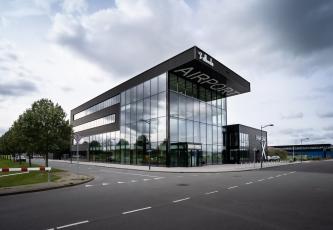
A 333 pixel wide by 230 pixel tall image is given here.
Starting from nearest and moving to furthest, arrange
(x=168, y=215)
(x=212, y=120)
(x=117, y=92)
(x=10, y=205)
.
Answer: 1. (x=168, y=215)
2. (x=10, y=205)
3. (x=212, y=120)
4. (x=117, y=92)

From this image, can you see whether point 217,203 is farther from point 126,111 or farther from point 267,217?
point 126,111

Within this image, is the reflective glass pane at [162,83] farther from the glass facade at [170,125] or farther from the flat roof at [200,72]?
the flat roof at [200,72]

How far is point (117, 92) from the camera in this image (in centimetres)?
5453

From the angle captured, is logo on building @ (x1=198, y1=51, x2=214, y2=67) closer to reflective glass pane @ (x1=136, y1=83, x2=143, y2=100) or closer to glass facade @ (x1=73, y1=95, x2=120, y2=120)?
reflective glass pane @ (x1=136, y1=83, x2=143, y2=100)

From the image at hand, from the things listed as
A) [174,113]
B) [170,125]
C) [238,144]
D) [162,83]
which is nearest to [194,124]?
[174,113]

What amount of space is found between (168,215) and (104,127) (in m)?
53.3

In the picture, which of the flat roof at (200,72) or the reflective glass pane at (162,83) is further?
the reflective glass pane at (162,83)

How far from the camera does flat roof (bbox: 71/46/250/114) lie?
35969 millimetres

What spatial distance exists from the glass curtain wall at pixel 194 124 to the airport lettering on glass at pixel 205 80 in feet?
3.94

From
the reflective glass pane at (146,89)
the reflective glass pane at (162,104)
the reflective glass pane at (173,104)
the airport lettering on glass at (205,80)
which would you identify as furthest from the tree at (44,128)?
the airport lettering on glass at (205,80)

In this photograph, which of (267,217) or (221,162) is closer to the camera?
(267,217)

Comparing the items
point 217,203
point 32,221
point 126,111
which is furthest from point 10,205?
point 126,111

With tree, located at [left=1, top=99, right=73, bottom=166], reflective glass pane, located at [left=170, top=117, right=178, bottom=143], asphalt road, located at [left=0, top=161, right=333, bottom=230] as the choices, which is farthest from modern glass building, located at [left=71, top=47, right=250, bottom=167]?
asphalt road, located at [left=0, top=161, right=333, bottom=230]

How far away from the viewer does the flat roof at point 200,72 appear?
35969 millimetres
